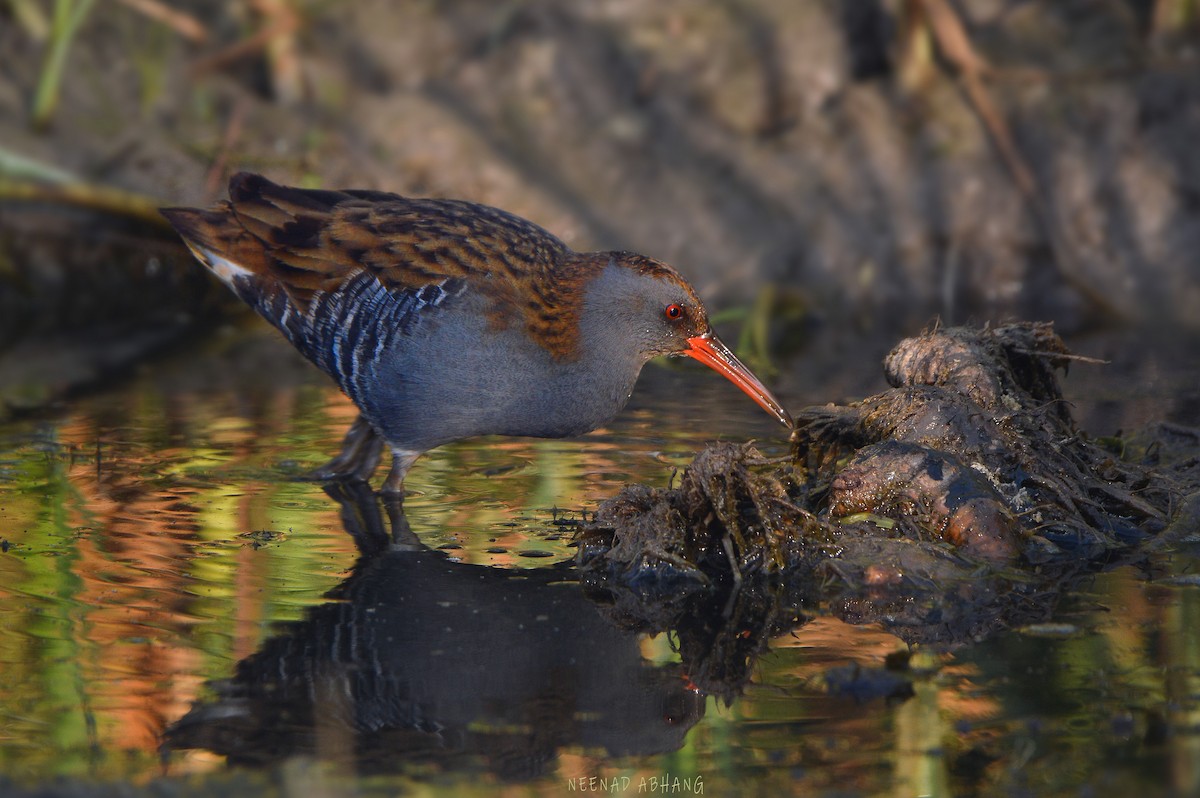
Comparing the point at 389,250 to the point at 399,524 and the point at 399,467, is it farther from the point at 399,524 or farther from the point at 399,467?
the point at 399,524

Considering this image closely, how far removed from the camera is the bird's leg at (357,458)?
5.42 m

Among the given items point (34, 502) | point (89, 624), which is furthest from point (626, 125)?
point (89, 624)

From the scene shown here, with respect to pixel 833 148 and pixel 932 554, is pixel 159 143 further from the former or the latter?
pixel 932 554

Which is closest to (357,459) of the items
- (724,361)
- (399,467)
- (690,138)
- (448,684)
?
(399,467)

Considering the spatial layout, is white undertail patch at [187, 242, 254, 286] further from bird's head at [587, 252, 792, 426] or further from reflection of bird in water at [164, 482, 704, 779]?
reflection of bird in water at [164, 482, 704, 779]

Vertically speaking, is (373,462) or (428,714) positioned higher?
(373,462)

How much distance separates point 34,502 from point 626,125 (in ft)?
16.3

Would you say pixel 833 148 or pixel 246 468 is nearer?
pixel 246 468

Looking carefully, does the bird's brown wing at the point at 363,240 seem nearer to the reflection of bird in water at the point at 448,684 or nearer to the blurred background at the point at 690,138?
the reflection of bird in water at the point at 448,684

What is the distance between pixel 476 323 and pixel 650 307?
56cm

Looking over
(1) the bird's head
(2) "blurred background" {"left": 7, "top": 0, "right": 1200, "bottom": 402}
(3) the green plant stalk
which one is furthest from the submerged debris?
(3) the green plant stalk

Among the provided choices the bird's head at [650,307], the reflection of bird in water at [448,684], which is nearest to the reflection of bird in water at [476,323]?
the bird's head at [650,307]

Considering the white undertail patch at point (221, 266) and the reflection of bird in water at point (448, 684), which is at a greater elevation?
the white undertail patch at point (221, 266)

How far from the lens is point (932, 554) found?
166 inches
